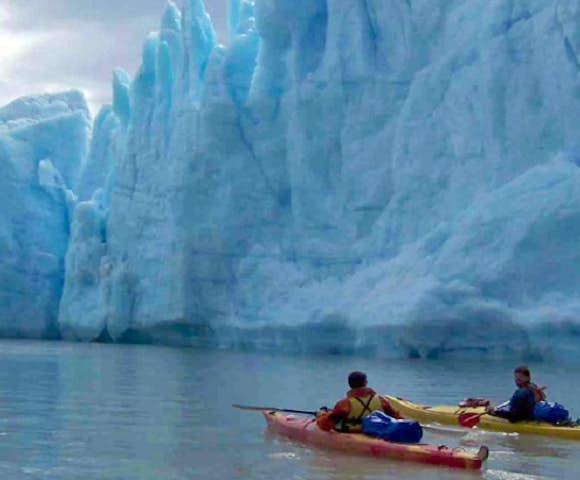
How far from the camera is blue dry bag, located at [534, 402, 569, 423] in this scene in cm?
929

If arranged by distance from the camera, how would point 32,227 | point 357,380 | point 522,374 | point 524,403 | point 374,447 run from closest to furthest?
point 374,447, point 357,380, point 522,374, point 524,403, point 32,227

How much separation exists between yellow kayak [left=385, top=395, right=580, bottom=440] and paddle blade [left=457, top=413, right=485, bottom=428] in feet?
0.16

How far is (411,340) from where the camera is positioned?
20766mm

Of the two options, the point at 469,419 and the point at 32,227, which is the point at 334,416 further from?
the point at 32,227

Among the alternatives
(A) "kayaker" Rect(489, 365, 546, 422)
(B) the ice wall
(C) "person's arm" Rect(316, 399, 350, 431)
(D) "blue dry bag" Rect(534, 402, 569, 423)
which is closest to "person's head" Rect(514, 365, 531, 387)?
(A) "kayaker" Rect(489, 365, 546, 422)

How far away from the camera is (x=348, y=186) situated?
24.9m

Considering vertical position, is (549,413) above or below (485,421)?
above

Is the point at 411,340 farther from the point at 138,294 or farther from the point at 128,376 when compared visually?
the point at 138,294

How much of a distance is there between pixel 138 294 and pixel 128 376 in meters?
14.7

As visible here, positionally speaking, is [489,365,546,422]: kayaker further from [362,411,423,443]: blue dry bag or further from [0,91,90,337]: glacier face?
[0,91,90,337]: glacier face

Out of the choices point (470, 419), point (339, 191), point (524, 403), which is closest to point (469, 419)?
point (470, 419)

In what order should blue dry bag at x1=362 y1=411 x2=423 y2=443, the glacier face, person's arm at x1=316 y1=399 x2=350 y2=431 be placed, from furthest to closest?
the glacier face → person's arm at x1=316 y1=399 x2=350 y2=431 → blue dry bag at x1=362 y1=411 x2=423 y2=443

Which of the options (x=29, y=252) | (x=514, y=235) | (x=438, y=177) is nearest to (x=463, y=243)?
(x=514, y=235)

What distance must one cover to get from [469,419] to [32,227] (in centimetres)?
2717
